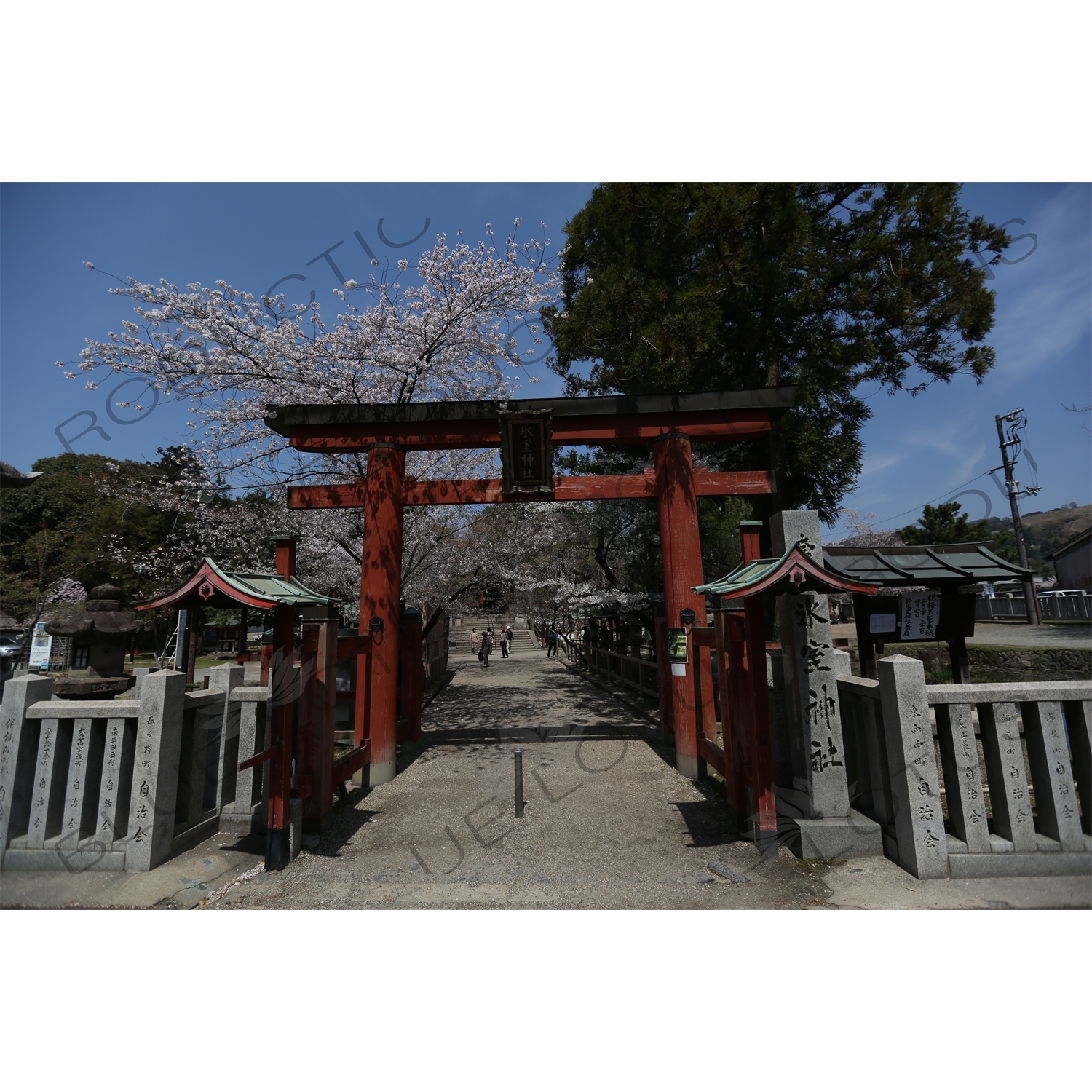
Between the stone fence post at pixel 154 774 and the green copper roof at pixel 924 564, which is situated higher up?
the green copper roof at pixel 924 564

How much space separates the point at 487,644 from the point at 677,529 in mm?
20273

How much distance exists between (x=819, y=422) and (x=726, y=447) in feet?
8.32

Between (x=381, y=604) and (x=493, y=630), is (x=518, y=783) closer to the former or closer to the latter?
(x=381, y=604)

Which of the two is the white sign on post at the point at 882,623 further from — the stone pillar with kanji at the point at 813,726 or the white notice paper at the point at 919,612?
the stone pillar with kanji at the point at 813,726

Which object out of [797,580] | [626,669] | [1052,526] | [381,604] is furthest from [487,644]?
[1052,526]

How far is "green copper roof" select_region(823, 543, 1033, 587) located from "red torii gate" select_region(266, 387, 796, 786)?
7.46ft

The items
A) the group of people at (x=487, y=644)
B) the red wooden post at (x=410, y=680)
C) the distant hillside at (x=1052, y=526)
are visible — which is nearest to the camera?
the red wooden post at (x=410, y=680)

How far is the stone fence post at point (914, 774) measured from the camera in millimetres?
4625

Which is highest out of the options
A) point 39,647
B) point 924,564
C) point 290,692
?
point 924,564

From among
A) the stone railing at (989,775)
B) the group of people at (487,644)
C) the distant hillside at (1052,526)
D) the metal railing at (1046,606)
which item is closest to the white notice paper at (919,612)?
the stone railing at (989,775)

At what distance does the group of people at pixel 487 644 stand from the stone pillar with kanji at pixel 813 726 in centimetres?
2232

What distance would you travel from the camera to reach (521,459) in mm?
9094

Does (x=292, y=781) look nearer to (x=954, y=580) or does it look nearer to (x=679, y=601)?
(x=679, y=601)

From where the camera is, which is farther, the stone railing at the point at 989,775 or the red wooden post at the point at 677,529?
the red wooden post at the point at 677,529
